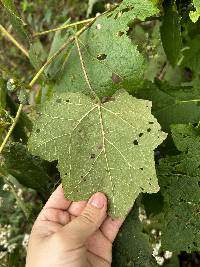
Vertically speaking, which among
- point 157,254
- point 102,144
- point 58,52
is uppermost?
point 58,52

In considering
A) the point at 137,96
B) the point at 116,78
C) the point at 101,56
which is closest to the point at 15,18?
the point at 101,56

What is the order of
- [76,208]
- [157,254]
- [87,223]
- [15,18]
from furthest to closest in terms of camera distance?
[157,254] → [76,208] → [15,18] → [87,223]

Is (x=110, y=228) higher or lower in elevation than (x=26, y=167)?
lower

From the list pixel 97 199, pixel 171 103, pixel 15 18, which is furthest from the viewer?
pixel 171 103

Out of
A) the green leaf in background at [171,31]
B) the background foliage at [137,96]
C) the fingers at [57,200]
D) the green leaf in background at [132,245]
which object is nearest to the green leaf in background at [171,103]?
the background foliage at [137,96]

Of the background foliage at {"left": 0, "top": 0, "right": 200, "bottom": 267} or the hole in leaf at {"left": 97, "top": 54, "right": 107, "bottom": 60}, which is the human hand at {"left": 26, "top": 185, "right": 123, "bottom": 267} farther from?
the hole in leaf at {"left": 97, "top": 54, "right": 107, "bottom": 60}

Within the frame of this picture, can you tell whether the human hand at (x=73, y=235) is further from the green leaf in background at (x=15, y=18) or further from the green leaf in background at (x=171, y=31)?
the green leaf in background at (x=171, y=31)

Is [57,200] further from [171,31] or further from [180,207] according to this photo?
[171,31]
